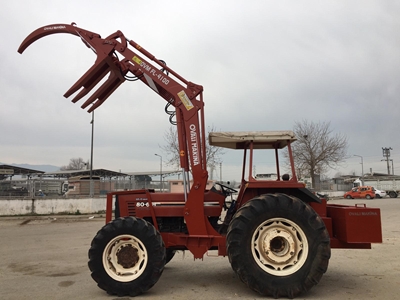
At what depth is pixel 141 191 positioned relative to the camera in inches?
242

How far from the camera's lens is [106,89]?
6.65 m

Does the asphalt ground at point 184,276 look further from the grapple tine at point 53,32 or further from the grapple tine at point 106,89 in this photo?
the grapple tine at point 53,32

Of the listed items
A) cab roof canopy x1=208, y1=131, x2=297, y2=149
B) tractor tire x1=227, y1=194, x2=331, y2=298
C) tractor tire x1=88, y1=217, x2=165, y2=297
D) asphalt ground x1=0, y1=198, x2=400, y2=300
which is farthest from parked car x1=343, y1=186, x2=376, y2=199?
tractor tire x1=88, y1=217, x2=165, y2=297

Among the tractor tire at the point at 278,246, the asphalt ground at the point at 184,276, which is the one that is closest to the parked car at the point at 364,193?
the asphalt ground at the point at 184,276

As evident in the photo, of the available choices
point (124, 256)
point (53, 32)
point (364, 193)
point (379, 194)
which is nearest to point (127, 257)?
point (124, 256)

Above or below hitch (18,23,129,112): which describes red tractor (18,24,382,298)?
below

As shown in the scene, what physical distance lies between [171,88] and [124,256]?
294cm

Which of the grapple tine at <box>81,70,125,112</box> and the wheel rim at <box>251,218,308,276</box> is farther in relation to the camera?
the grapple tine at <box>81,70,125,112</box>

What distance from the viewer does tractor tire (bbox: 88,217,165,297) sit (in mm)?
5188

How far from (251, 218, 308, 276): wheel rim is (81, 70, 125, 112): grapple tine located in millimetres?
3790

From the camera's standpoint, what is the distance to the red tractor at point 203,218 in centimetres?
505

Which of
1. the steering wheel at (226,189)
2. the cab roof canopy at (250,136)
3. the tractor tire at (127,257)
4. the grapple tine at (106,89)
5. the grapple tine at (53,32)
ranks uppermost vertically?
the grapple tine at (53,32)

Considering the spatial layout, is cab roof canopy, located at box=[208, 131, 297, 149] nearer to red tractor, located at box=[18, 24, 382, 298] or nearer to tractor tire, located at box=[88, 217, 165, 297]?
red tractor, located at box=[18, 24, 382, 298]

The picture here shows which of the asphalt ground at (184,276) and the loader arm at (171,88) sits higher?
the loader arm at (171,88)
